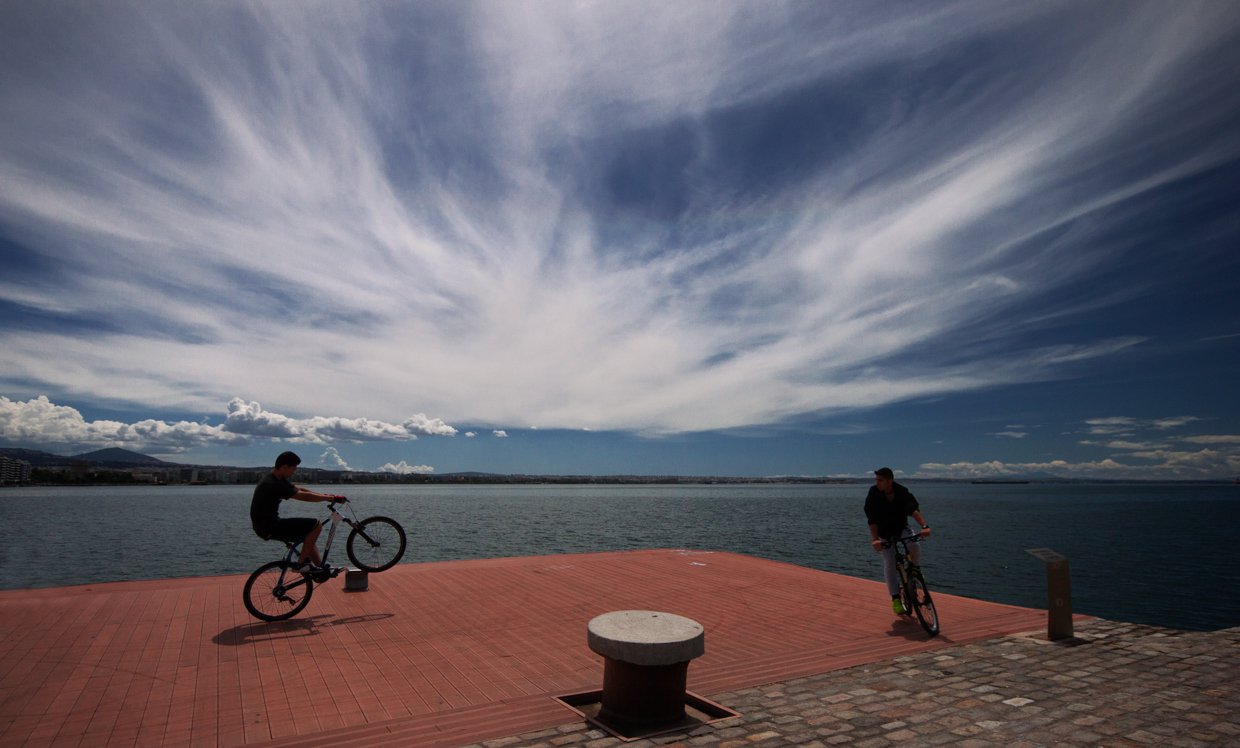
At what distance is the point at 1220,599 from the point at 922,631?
2147cm

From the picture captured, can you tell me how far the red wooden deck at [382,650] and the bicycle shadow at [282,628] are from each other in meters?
0.03

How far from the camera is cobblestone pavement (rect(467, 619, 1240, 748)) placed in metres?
3.98

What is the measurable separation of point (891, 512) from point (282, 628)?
284 inches

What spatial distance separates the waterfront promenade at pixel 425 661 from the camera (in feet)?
13.9

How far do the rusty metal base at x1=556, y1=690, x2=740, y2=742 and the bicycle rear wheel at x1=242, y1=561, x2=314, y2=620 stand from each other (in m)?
4.01

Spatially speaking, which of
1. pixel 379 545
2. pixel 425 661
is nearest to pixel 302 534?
pixel 379 545

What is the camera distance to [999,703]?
15.1 ft

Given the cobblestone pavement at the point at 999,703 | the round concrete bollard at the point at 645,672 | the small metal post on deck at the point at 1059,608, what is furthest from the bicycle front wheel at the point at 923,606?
the round concrete bollard at the point at 645,672

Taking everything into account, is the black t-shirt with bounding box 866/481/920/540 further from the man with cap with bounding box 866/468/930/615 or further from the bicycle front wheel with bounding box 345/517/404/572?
the bicycle front wheel with bounding box 345/517/404/572

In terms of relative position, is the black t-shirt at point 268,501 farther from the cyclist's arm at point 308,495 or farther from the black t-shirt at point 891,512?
the black t-shirt at point 891,512

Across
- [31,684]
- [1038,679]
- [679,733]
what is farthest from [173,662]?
[1038,679]

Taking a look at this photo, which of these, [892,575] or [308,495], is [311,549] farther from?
[892,575]

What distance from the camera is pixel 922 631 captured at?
694 centimetres

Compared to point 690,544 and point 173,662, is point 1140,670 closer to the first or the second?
point 173,662
